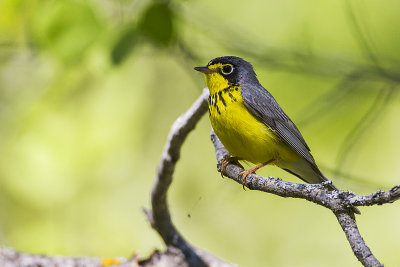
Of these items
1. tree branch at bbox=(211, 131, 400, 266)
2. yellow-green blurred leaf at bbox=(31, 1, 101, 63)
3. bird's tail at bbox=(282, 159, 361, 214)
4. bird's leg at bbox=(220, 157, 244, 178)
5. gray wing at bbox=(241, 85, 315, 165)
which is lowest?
tree branch at bbox=(211, 131, 400, 266)

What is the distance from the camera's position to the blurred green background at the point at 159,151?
21.9 feet

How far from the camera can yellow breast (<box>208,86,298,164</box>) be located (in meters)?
4.21

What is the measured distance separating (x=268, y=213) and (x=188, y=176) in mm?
1242

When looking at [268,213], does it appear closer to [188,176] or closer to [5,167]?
[188,176]

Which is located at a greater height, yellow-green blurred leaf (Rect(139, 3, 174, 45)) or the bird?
yellow-green blurred leaf (Rect(139, 3, 174, 45))

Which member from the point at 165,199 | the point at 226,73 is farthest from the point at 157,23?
the point at 165,199

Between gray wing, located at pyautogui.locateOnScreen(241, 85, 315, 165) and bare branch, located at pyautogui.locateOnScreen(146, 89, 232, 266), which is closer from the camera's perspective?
bare branch, located at pyautogui.locateOnScreen(146, 89, 232, 266)

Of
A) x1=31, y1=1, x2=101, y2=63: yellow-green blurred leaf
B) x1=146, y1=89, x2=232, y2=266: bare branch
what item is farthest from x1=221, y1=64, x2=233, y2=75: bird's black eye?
x1=31, y1=1, x2=101, y2=63: yellow-green blurred leaf

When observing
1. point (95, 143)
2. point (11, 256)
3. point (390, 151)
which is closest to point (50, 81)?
point (95, 143)

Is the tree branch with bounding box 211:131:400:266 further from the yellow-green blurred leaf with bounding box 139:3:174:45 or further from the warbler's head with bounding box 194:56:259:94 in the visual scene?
the warbler's head with bounding box 194:56:259:94

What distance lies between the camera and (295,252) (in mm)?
6980

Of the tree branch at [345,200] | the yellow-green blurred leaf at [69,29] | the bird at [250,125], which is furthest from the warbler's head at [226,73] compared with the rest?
the tree branch at [345,200]

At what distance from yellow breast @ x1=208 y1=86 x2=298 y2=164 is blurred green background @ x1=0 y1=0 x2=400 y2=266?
66.0 inches

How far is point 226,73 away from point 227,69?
40 millimetres
